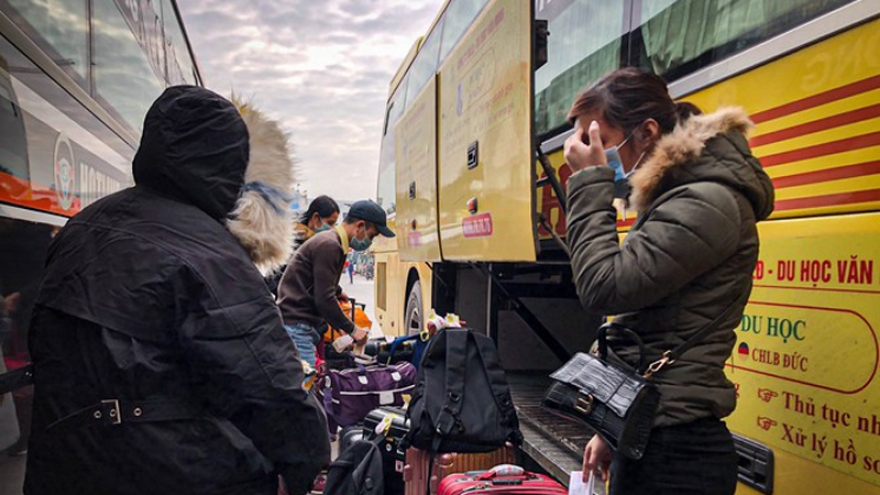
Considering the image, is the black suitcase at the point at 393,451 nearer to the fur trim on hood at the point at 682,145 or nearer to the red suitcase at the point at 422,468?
the red suitcase at the point at 422,468

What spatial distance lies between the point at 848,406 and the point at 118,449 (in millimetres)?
1656

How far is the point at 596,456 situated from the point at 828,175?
2.97ft

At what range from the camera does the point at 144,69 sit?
14.0 ft

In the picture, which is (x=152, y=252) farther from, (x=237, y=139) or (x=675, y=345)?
(x=675, y=345)

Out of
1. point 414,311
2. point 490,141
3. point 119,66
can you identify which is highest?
point 119,66

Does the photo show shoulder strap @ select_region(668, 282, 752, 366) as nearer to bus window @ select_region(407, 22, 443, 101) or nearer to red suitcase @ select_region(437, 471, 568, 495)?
red suitcase @ select_region(437, 471, 568, 495)

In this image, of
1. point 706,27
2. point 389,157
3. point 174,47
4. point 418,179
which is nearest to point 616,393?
point 706,27

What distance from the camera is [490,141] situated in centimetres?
348

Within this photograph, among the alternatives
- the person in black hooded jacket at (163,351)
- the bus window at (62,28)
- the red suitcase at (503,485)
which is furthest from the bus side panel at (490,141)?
the bus window at (62,28)

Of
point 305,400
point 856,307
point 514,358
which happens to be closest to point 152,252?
point 305,400

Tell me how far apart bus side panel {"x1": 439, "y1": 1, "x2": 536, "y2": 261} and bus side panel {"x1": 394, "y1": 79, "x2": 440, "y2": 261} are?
37cm

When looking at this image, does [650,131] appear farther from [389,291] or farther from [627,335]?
[389,291]

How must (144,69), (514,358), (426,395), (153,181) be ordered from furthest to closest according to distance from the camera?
(514,358)
(144,69)
(426,395)
(153,181)

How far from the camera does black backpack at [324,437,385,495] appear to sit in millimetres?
3111
